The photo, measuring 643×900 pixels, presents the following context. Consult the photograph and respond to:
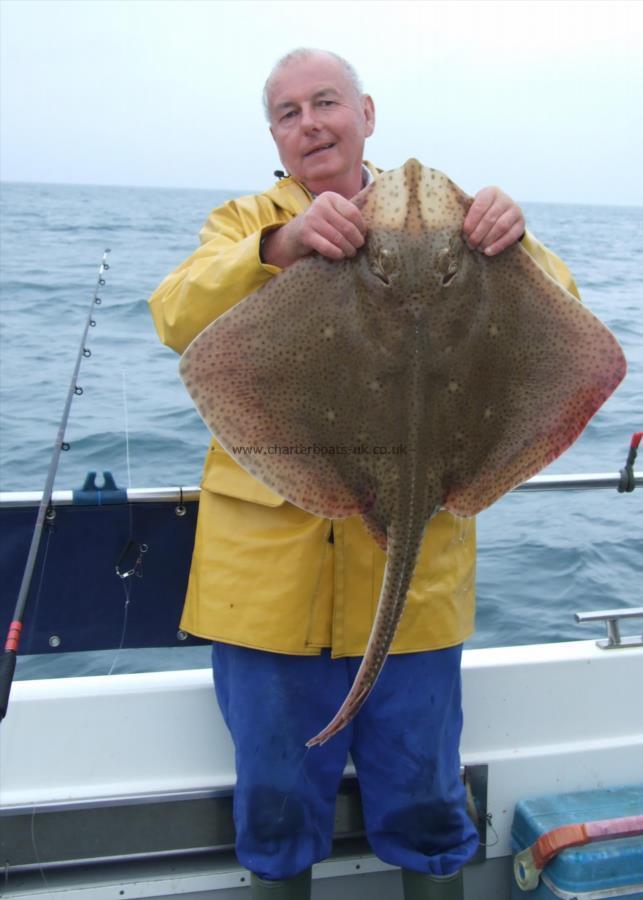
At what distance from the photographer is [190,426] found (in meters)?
8.47

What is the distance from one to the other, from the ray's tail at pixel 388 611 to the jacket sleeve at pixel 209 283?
0.66 meters

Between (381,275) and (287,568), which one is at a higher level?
(381,275)

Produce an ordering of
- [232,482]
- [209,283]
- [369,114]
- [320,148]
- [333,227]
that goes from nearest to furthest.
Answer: [333,227] → [209,283] → [232,482] → [320,148] → [369,114]

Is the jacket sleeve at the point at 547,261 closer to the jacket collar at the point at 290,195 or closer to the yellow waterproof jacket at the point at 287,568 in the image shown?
the yellow waterproof jacket at the point at 287,568

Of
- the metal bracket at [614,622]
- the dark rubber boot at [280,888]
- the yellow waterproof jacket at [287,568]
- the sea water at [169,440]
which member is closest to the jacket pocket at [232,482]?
the yellow waterproof jacket at [287,568]

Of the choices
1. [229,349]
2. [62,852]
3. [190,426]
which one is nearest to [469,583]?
[229,349]

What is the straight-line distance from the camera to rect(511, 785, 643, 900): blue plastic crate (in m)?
2.63

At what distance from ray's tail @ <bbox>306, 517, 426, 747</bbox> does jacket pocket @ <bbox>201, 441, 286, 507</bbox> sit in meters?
0.40

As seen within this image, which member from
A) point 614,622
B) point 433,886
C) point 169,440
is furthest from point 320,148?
point 169,440

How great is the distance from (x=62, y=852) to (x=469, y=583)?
148cm

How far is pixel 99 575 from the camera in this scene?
3.15 meters

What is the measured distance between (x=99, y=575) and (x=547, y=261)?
1893mm

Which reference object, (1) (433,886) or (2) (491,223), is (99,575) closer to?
(1) (433,886)

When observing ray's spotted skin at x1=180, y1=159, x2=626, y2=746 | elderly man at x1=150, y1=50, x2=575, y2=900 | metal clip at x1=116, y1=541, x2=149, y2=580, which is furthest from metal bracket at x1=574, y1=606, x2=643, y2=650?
metal clip at x1=116, y1=541, x2=149, y2=580
